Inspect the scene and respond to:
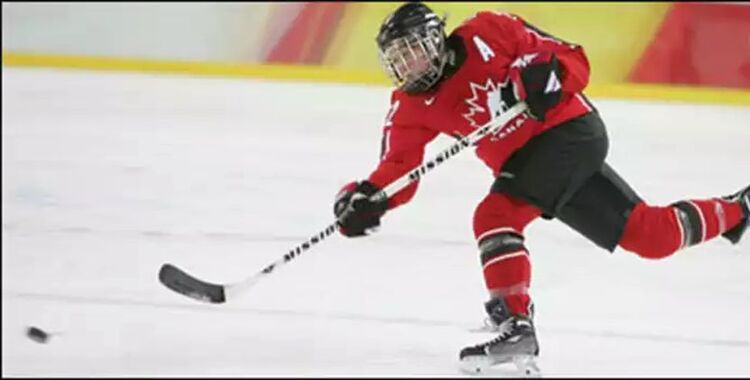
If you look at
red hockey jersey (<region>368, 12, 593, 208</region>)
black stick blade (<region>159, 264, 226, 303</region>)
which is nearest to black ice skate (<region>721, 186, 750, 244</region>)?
red hockey jersey (<region>368, 12, 593, 208</region>)

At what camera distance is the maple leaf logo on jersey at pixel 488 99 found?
8.25ft

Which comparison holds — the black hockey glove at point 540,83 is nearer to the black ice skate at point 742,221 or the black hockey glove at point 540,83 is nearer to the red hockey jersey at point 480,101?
the red hockey jersey at point 480,101

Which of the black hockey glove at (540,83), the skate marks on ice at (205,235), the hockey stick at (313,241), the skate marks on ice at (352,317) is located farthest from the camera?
the skate marks on ice at (205,235)

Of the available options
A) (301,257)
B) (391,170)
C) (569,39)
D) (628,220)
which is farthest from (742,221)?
(569,39)

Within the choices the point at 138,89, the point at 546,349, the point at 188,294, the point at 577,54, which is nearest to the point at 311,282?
the point at 188,294

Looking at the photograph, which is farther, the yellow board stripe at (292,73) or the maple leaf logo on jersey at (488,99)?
the yellow board stripe at (292,73)

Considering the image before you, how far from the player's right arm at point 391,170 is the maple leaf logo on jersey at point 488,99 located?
0.38ft

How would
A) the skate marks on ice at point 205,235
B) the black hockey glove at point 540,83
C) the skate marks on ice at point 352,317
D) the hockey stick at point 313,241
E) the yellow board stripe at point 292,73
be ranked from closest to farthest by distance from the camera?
the black hockey glove at point 540,83, the hockey stick at point 313,241, the skate marks on ice at point 352,317, the skate marks on ice at point 205,235, the yellow board stripe at point 292,73

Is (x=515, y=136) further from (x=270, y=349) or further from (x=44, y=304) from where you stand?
(x=44, y=304)

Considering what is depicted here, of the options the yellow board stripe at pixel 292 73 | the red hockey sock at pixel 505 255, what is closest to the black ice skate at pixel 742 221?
the red hockey sock at pixel 505 255

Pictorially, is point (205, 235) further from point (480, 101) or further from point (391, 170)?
point (480, 101)

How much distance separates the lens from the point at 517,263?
2.46 metres

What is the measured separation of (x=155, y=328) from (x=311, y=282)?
46 centimetres

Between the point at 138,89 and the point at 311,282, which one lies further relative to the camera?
the point at 138,89
